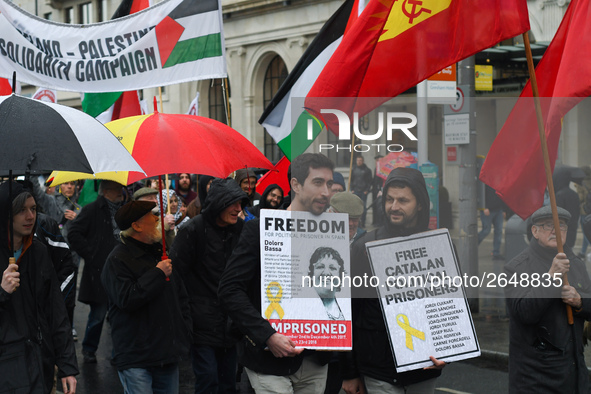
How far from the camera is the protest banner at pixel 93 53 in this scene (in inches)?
240

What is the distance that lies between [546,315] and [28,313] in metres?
2.66

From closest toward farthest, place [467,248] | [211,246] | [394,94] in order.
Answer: [394,94] < [211,246] < [467,248]

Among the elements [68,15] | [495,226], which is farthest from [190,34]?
[68,15]

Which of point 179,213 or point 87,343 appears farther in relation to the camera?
point 179,213

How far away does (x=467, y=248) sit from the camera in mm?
9977

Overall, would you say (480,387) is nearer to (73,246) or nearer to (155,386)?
(155,386)

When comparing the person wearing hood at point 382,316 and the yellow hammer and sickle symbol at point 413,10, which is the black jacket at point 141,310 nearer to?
the person wearing hood at point 382,316

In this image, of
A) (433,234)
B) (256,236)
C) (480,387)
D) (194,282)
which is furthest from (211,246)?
(480,387)

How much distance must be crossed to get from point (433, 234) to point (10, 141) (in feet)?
6.78

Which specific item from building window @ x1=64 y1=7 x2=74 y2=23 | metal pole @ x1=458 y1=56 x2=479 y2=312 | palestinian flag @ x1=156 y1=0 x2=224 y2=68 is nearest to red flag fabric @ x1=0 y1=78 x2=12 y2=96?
palestinian flag @ x1=156 y1=0 x2=224 y2=68

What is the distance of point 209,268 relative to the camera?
19.3ft

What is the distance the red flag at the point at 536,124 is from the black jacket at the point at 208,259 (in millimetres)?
1995

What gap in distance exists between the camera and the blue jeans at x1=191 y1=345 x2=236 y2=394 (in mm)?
5797

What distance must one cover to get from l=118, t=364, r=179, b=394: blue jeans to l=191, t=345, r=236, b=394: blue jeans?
0.57 metres
